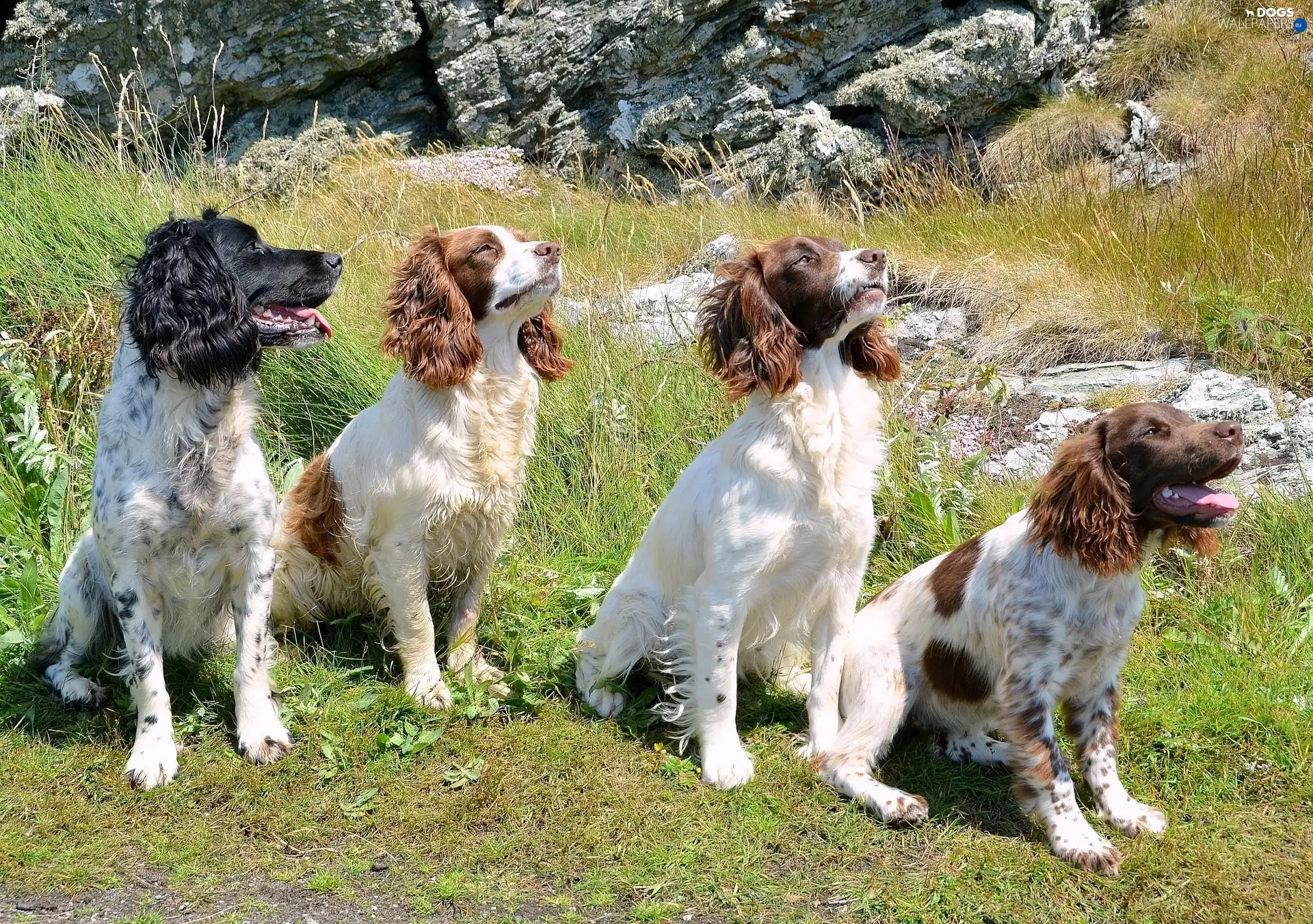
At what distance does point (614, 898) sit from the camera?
314 centimetres

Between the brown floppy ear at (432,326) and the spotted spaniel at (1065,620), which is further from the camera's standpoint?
the brown floppy ear at (432,326)

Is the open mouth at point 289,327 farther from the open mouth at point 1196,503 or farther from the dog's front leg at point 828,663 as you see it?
the open mouth at point 1196,503

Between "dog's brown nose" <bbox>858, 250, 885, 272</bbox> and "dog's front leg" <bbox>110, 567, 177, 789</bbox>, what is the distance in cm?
242

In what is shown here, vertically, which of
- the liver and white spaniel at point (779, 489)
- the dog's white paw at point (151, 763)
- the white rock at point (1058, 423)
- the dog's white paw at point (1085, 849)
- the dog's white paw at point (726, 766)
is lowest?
the white rock at point (1058, 423)

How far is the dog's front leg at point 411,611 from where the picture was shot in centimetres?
400

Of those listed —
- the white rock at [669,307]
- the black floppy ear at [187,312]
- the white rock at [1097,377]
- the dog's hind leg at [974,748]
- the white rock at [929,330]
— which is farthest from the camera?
the white rock at [929,330]

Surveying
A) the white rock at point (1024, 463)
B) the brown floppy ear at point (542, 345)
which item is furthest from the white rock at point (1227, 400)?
the brown floppy ear at point (542, 345)

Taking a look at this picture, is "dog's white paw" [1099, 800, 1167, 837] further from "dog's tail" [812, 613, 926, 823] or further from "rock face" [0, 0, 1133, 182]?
"rock face" [0, 0, 1133, 182]

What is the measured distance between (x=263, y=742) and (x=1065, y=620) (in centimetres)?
254

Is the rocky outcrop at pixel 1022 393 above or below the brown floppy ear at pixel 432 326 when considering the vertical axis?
below

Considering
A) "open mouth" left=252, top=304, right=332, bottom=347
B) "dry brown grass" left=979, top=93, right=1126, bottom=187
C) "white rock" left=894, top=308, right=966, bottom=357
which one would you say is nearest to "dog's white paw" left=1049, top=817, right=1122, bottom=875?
"open mouth" left=252, top=304, right=332, bottom=347

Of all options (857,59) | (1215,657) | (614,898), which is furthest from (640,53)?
(614,898)

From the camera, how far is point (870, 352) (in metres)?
3.60

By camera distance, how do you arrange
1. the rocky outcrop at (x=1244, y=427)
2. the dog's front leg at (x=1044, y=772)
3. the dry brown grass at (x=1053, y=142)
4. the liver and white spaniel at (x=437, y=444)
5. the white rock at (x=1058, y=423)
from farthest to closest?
the dry brown grass at (x=1053, y=142)
the white rock at (x=1058, y=423)
the rocky outcrop at (x=1244, y=427)
the liver and white spaniel at (x=437, y=444)
the dog's front leg at (x=1044, y=772)
